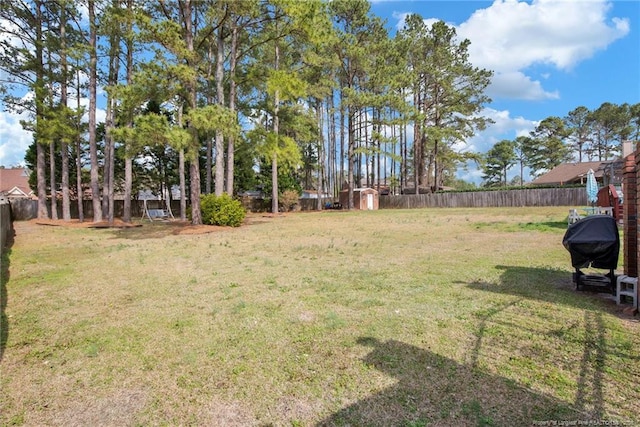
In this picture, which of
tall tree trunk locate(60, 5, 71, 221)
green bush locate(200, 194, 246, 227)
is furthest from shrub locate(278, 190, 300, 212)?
tall tree trunk locate(60, 5, 71, 221)

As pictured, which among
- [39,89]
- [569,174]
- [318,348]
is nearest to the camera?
[318,348]

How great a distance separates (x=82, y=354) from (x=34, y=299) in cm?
216

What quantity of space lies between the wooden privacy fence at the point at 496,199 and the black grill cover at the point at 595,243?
22993mm

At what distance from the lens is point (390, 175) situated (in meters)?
40.5

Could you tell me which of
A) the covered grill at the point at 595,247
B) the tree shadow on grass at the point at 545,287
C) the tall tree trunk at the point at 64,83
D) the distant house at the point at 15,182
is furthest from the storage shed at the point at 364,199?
the distant house at the point at 15,182

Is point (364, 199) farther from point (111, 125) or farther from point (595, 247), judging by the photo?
point (595, 247)

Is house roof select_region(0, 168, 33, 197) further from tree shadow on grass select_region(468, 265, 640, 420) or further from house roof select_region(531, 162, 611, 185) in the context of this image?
house roof select_region(531, 162, 611, 185)

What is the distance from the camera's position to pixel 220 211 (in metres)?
12.9

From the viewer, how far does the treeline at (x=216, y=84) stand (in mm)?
10887

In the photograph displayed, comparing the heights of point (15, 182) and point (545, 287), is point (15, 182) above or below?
above

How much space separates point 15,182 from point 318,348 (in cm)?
4776

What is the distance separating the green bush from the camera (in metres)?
12.9

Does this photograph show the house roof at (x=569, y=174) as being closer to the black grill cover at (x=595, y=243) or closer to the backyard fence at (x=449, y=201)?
the backyard fence at (x=449, y=201)

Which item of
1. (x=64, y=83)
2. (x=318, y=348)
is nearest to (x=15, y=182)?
(x=64, y=83)
